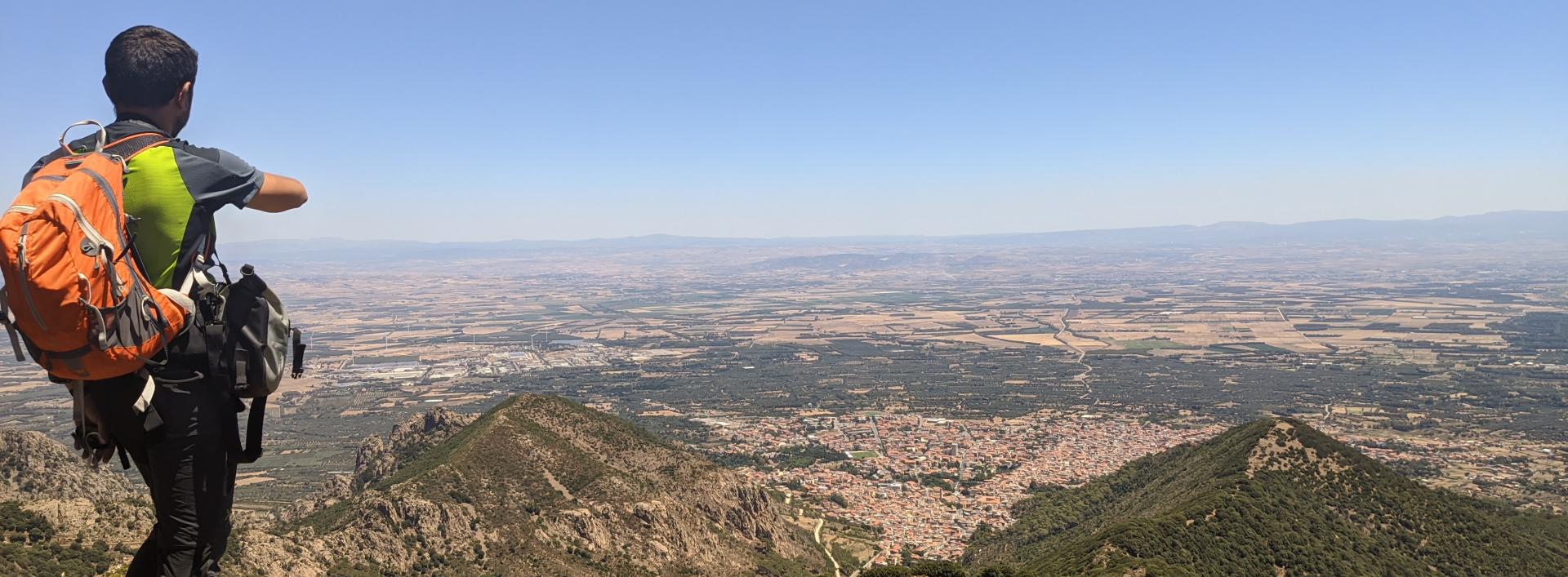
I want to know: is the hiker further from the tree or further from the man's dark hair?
the tree

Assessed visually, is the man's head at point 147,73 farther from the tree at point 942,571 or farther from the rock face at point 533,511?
the tree at point 942,571

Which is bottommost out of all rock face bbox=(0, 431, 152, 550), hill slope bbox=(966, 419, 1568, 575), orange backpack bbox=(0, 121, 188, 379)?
hill slope bbox=(966, 419, 1568, 575)

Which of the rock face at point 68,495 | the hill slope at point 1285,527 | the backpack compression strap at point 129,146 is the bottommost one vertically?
the hill slope at point 1285,527

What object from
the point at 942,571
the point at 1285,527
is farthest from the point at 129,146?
the point at 1285,527

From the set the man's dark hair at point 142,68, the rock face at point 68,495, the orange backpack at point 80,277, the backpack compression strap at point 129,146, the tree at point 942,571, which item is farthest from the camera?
the tree at point 942,571

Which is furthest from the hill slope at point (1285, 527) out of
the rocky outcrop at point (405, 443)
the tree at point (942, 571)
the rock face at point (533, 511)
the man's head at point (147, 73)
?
the rocky outcrop at point (405, 443)

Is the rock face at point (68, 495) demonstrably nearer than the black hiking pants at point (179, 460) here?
No

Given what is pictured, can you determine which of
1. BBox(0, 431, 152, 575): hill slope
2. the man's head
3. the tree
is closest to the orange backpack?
the man's head

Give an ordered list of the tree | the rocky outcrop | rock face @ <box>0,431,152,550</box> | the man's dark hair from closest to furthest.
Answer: the man's dark hair, rock face @ <box>0,431,152,550</box>, the tree, the rocky outcrop

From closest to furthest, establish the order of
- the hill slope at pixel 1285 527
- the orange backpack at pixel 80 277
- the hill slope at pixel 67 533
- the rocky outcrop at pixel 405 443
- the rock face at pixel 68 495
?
the orange backpack at pixel 80 277, the hill slope at pixel 67 533, the rock face at pixel 68 495, the hill slope at pixel 1285 527, the rocky outcrop at pixel 405 443
